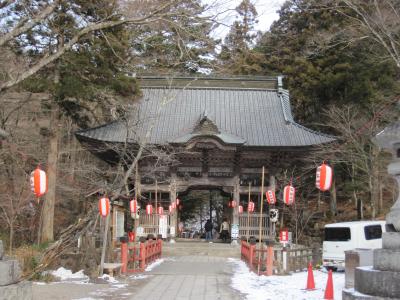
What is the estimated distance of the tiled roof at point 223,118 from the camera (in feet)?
78.2

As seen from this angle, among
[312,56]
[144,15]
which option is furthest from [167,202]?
[144,15]

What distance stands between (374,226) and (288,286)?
7.70m

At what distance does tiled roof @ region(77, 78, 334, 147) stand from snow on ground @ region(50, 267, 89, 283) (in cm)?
999

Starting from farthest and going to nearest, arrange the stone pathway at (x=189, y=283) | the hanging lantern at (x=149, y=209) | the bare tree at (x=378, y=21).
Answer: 1. the hanging lantern at (x=149, y=209)
2. the bare tree at (x=378, y=21)
3. the stone pathway at (x=189, y=283)

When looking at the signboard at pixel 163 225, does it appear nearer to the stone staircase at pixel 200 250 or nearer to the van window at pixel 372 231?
the stone staircase at pixel 200 250

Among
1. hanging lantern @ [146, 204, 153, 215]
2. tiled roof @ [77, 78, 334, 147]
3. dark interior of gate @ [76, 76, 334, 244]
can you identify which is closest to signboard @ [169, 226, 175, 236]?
dark interior of gate @ [76, 76, 334, 244]

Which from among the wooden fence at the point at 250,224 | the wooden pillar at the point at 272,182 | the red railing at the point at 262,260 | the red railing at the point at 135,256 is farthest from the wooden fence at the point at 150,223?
the red railing at the point at 262,260

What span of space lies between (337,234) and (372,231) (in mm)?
1303

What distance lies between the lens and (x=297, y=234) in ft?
88.2

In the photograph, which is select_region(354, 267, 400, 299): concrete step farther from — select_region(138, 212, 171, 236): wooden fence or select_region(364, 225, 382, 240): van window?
select_region(138, 212, 171, 236): wooden fence

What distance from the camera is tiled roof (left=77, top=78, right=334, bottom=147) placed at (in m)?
23.8

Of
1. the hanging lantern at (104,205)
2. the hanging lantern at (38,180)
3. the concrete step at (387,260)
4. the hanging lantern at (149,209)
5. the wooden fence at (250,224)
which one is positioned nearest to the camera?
the concrete step at (387,260)

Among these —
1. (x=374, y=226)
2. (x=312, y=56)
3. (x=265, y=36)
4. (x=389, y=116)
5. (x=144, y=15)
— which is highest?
(x=265, y=36)

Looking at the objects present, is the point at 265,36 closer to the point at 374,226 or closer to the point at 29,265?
the point at 374,226
